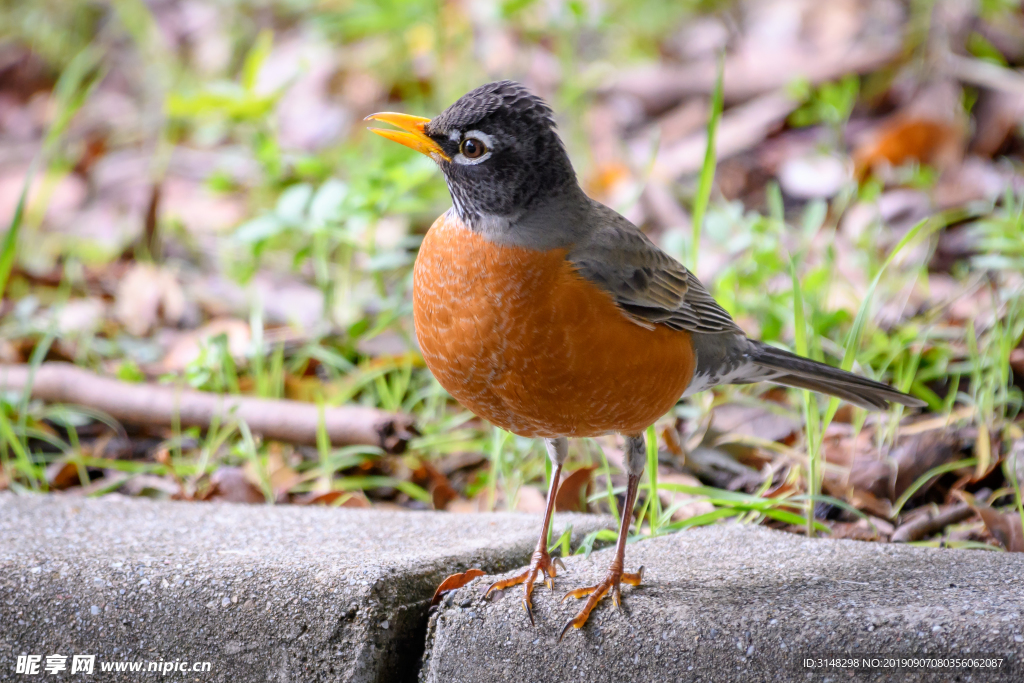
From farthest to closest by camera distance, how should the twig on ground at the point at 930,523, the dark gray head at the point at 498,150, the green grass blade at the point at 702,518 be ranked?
the twig on ground at the point at 930,523 → the green grass blade at the point at 702,518 → the dark gray head at the point at 498,150

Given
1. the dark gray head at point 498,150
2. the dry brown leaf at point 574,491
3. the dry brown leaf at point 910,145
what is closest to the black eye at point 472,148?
the dark gray head at point 498,150

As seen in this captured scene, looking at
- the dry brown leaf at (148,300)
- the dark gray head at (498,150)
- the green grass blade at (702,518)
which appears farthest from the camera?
the dry brown leaf at (148,300)

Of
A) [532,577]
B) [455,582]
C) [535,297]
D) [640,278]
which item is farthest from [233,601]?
[640,278]

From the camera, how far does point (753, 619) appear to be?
2.16 m

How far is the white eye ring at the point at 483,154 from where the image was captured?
257 centimetres

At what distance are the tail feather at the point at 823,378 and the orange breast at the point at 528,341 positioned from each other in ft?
2.13

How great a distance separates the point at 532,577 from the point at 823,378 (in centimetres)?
121

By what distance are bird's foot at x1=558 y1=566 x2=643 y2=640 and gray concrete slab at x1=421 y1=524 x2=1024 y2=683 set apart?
0.07ft

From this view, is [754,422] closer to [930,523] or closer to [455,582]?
[930,523]

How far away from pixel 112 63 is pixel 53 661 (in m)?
7.72

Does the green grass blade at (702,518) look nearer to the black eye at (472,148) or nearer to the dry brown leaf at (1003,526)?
the dry brown leaf at (1003,526)

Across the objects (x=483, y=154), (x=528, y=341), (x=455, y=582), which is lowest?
(x=455, y=582)

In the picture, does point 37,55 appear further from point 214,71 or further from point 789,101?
point 789,101

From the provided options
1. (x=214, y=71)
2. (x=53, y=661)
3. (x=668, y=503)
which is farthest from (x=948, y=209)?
(x=214, y=71)
